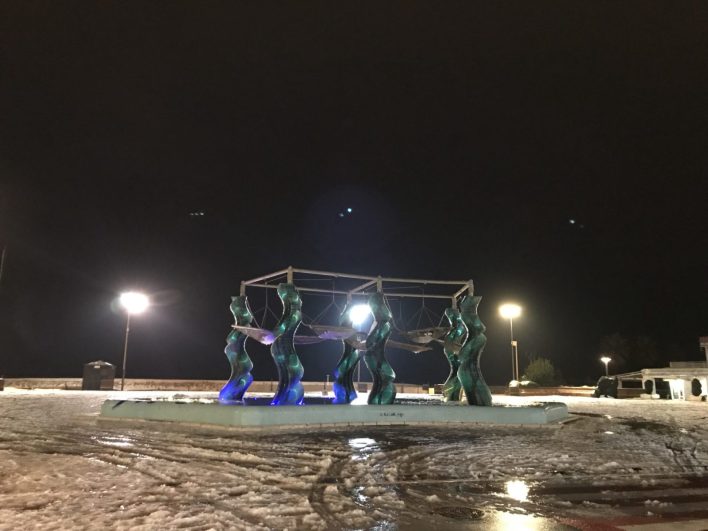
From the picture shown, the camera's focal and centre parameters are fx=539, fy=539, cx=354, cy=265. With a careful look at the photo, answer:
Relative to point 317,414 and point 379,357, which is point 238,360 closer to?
point 379,357

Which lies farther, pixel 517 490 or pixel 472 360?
pixel 472 360

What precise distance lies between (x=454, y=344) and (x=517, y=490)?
14.6 m

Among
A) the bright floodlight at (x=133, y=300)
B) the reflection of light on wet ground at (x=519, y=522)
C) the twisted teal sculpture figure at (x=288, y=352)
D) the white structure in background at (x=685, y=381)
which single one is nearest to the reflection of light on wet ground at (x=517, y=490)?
the reflection of light on wet ground at (x=519, y=522)

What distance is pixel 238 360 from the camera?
20.6m

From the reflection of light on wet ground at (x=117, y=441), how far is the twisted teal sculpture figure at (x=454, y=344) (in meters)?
13.4

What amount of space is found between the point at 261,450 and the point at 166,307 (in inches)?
2672

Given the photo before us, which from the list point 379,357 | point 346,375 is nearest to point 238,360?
point 346,375

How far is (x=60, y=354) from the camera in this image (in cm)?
6912

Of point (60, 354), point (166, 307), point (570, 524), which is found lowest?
point (570, 524)

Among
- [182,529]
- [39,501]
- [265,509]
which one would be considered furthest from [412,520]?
[39,501]

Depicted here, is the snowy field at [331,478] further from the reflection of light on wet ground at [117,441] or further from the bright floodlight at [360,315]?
the bright floodlight at [360,315]

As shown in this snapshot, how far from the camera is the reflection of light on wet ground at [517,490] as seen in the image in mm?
7238

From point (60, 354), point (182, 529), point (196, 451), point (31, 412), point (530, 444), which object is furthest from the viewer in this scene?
point (60, 354)

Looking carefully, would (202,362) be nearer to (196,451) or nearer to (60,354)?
(60,354)
